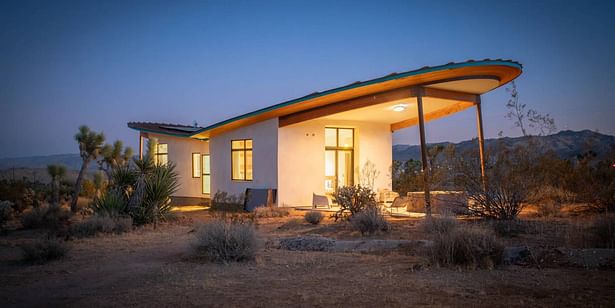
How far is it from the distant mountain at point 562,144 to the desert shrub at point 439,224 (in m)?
2.39

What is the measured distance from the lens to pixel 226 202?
1639 centimetres

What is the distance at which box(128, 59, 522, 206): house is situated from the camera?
12141mm

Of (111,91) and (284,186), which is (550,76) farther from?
(111,91)

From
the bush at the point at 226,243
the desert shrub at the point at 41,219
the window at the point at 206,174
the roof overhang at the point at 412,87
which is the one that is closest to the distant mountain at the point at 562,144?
the roof overhang at the point at 412,87

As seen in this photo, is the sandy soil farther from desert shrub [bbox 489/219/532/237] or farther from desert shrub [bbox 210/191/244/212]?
desert shrub [bbox 210/191/244/212]

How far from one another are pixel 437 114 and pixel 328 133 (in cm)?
364

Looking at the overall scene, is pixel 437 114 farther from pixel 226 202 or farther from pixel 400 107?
pixel 226 202

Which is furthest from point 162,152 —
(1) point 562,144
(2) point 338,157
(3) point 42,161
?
(3) point 42,161

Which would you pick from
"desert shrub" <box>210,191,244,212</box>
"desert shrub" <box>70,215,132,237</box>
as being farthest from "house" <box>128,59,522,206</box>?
"desert shrub" <box>70,215,132,237</box>

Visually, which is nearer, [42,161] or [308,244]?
[308,244]

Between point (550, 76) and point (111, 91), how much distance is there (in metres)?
22.7

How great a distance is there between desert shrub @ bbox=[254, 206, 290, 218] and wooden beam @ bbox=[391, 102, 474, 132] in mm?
5899

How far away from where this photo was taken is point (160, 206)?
465 inches

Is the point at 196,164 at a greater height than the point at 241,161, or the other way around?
the point at 196,164
